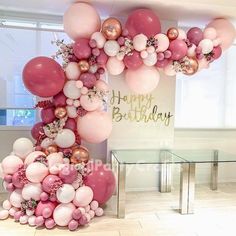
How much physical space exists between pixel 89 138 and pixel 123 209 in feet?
2.74

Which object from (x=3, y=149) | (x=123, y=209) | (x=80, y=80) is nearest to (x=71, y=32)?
(x=80, y=80)

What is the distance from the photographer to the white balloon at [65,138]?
9.07ft

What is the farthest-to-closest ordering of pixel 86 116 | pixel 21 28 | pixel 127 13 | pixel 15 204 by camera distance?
pixel 21 28 < pixel 127 13 < pixel 86 116 < pixel 15 204

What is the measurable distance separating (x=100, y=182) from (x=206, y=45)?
73.9 inches

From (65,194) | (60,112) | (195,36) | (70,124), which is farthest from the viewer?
(195,36)

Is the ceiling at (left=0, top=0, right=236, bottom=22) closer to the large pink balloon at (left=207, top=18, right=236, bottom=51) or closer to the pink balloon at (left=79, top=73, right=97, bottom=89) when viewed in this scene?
the large pink balloon at (left=207, top=18, right=236, bottom=51)

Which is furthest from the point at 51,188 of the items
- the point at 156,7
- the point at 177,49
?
the point at 156,7

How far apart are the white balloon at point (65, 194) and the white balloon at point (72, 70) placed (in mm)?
1100

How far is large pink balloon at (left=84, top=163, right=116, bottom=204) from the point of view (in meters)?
2.71

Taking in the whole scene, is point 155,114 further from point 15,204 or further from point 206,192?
point 15,204

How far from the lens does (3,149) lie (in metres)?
3.37

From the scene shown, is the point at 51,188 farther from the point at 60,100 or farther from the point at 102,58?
the point at 102,58

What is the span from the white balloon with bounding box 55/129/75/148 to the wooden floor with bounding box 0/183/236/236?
0.83 m

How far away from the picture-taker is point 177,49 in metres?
2.80
